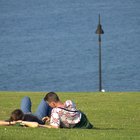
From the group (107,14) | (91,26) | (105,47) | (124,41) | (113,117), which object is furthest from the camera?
(107,14)

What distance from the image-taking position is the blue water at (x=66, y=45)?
48406mm

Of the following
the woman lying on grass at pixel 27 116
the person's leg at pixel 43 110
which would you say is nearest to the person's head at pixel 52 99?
the woman lying on grass at pixel 27 116

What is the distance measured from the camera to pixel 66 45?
77.7 m

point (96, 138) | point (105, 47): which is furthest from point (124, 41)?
point (96, 138)

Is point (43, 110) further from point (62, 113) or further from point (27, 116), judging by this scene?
point (62, 113)

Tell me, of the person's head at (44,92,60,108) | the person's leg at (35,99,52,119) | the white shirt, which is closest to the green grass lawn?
the white shirt

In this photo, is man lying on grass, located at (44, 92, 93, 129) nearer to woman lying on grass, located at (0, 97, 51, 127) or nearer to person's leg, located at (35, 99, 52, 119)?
woman lying on grass, located at (0, 97, 51, 127)

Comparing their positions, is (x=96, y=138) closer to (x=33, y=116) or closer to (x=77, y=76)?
(x=33, y=116)

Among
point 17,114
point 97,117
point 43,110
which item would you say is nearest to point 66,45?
point 97,117

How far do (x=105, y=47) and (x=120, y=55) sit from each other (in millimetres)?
6839

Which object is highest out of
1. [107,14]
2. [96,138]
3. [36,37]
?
[107,14]

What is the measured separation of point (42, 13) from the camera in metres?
118

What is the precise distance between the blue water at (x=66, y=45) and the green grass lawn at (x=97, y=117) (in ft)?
70.0

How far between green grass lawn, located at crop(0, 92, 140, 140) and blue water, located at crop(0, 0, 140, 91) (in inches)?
840
